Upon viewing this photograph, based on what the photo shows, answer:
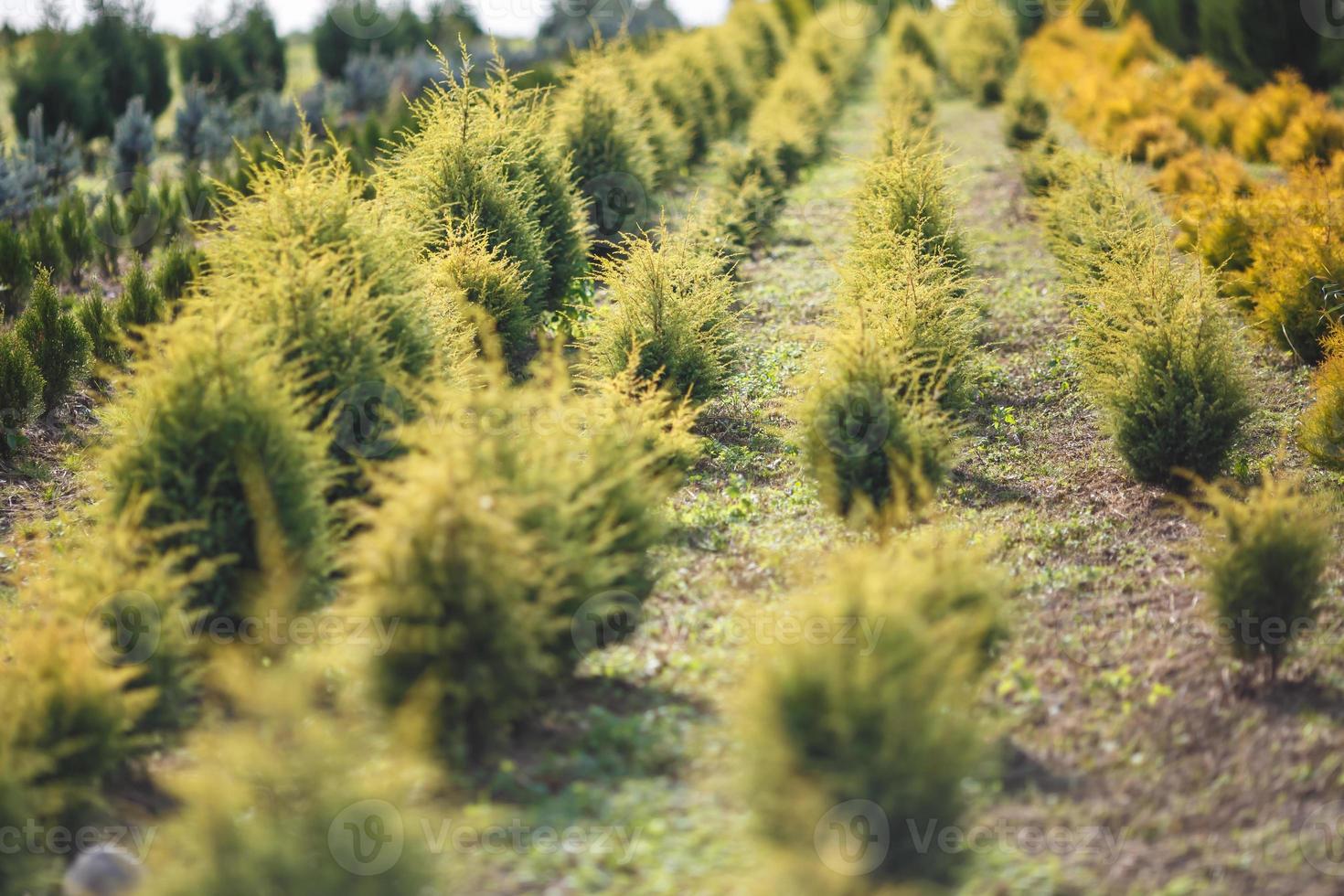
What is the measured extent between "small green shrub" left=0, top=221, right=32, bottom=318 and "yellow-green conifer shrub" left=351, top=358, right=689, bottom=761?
6609mm

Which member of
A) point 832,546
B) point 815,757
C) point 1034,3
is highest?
point 1034,3

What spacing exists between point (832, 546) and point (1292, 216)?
620cm

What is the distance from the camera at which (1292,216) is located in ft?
33.7

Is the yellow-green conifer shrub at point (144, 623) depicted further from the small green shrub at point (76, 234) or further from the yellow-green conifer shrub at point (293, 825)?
the small green shrub at point (76, 234)

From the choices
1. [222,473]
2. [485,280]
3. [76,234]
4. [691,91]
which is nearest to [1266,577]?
[222,473]

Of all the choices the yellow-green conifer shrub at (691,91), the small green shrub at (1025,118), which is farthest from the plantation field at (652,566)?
the yellow-green conifer shrub at (691,91)

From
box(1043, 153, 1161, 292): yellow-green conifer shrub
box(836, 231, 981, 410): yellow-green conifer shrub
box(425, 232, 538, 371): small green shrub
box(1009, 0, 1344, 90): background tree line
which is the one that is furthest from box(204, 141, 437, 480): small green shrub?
box(1009, 0, 1344, 90): background tree line

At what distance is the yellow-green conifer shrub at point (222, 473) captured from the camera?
541 centimetres

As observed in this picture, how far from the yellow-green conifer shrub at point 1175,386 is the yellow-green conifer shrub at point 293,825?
5209 mm

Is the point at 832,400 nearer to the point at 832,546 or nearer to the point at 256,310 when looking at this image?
the point at 832,546

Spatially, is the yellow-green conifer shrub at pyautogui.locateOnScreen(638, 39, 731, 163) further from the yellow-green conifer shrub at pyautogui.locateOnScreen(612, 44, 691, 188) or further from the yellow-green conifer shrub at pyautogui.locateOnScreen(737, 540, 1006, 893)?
the yellow-green conifer shrub at pyautogui.locateOnScreen(737, 540, 1006, 893)

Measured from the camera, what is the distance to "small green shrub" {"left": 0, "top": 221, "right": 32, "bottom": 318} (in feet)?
32.8

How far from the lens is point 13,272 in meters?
10.1

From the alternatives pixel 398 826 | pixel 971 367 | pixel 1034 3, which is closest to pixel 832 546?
pixel 971 367
